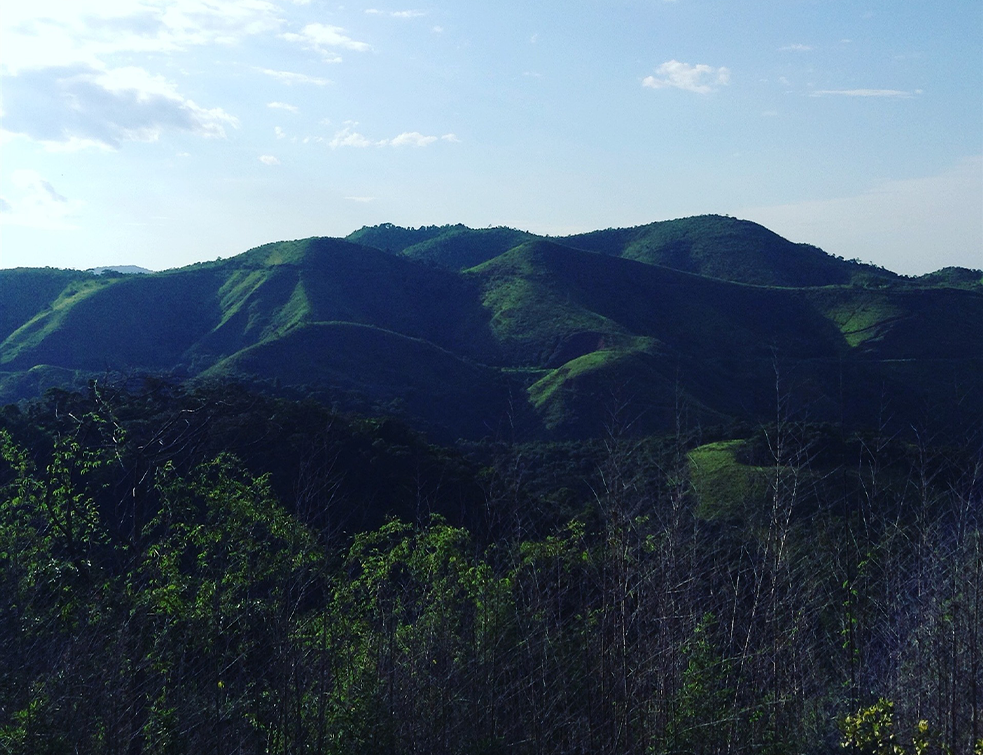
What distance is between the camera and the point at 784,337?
99.6 m

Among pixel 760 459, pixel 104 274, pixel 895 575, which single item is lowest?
pixel 760 459

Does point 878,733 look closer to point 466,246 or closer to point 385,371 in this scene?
point 385,371

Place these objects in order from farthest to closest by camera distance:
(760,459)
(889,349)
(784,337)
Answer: (784,337)
(889,349)
(760,459)

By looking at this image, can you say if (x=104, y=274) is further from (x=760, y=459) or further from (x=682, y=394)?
(x=760, y=459)

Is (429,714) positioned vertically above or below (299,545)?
below

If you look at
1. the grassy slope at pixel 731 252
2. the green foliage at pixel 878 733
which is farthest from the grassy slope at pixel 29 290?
the green foliage at pixel 878 733

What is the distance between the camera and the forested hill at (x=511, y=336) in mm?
71625

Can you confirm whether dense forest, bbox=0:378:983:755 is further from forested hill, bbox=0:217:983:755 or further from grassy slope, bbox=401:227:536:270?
grassy slope, bbox=401:227:536:270

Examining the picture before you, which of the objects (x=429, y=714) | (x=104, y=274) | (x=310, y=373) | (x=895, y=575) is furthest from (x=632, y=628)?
(x=104, y=274)

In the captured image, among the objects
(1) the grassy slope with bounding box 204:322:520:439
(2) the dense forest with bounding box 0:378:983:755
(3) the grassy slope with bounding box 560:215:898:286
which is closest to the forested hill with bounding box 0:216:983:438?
(1) the grassy slope with bounding box 204:322:520:439

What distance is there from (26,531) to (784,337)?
9545 cm

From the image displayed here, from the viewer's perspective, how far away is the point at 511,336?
96688mm

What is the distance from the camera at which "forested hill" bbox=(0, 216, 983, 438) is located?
7162cm

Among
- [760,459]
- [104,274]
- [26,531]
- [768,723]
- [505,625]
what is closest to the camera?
[768,723]
